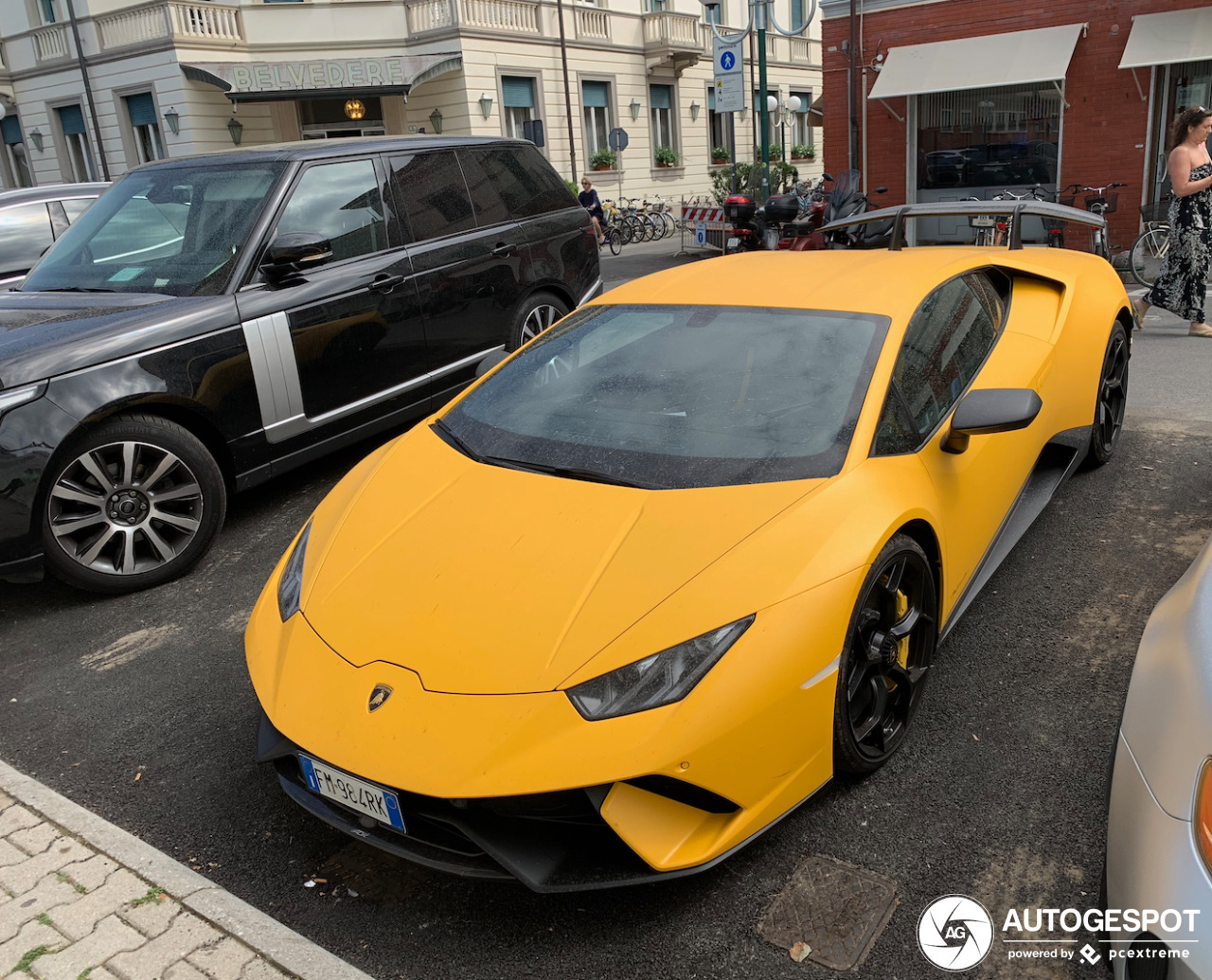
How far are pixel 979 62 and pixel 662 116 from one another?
2002 cm

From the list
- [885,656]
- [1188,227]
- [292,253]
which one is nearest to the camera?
[885,656]

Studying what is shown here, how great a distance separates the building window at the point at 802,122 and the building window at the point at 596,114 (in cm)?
1075

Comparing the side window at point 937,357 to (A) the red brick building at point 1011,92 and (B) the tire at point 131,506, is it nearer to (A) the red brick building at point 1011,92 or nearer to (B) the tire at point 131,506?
(B) the tire at point 131,506

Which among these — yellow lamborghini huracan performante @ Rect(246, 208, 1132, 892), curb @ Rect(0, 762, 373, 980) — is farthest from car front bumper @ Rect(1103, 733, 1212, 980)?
curb @ Rect(0, 762, 373, 980)

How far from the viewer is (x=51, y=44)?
28.8 metres

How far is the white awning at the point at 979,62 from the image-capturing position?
544 inches

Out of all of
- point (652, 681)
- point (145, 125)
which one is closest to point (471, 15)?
point (145, 125)

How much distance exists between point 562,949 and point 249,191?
159 inches

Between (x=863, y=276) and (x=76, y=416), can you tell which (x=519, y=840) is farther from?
(x=76, y=416)

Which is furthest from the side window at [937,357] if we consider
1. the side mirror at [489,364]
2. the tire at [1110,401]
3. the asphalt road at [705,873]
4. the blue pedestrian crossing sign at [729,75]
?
the blue pedestrian crossing sign at [729,75]

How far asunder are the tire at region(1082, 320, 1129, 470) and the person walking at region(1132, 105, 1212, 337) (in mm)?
3673

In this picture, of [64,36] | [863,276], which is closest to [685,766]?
[863,276]

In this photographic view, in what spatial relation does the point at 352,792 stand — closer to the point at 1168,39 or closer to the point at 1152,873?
the point at 1152,873

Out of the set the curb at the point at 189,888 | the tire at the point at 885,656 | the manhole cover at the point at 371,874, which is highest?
the tire at the point at 885,656
